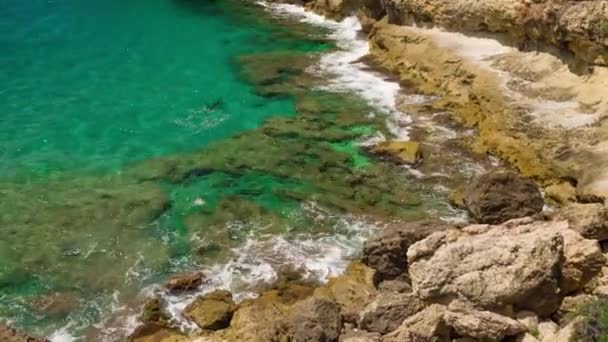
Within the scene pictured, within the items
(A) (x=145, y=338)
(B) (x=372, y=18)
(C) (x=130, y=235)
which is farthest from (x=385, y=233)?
(B) (x=372, y=18)

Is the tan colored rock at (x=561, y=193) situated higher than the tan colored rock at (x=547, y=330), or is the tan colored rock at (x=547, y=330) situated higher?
the tan colored rock at (x=547, y=330)

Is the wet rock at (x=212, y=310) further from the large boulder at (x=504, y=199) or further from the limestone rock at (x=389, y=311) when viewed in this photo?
the large boulder at (x=504, y=199)

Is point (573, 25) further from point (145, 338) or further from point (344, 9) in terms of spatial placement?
point (145, 338)

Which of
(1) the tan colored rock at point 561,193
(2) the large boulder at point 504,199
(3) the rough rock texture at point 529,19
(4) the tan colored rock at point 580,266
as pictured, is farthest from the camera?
(3) the rough rock texture at point 529,19

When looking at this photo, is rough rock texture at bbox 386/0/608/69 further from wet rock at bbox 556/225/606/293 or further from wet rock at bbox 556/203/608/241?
wet rock at bbox 556/225/606/293

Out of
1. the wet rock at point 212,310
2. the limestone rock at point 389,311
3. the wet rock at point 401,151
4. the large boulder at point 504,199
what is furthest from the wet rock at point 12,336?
the wet rock at point 401,151

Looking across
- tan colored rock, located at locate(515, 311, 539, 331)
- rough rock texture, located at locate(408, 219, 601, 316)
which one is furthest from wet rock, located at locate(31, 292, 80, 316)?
tan colored rock, located at locate(515, 311, 539, 331)

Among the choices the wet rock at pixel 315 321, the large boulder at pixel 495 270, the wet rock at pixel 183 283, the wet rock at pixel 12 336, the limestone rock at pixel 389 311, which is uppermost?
the large boulder at pixel 495 270

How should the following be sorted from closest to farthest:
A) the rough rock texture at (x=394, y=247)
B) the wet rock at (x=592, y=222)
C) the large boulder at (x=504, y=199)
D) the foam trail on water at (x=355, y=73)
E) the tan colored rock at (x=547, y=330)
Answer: the tan colored rock at (x=547, y=330), the wet rock at (x=592, y=222), the rough rock texture at (x=394, y=247), the large boulder at (x=504, y=199), the foam trail on water at (x=355, y=73)

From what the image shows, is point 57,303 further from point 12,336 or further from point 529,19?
point 529,19
